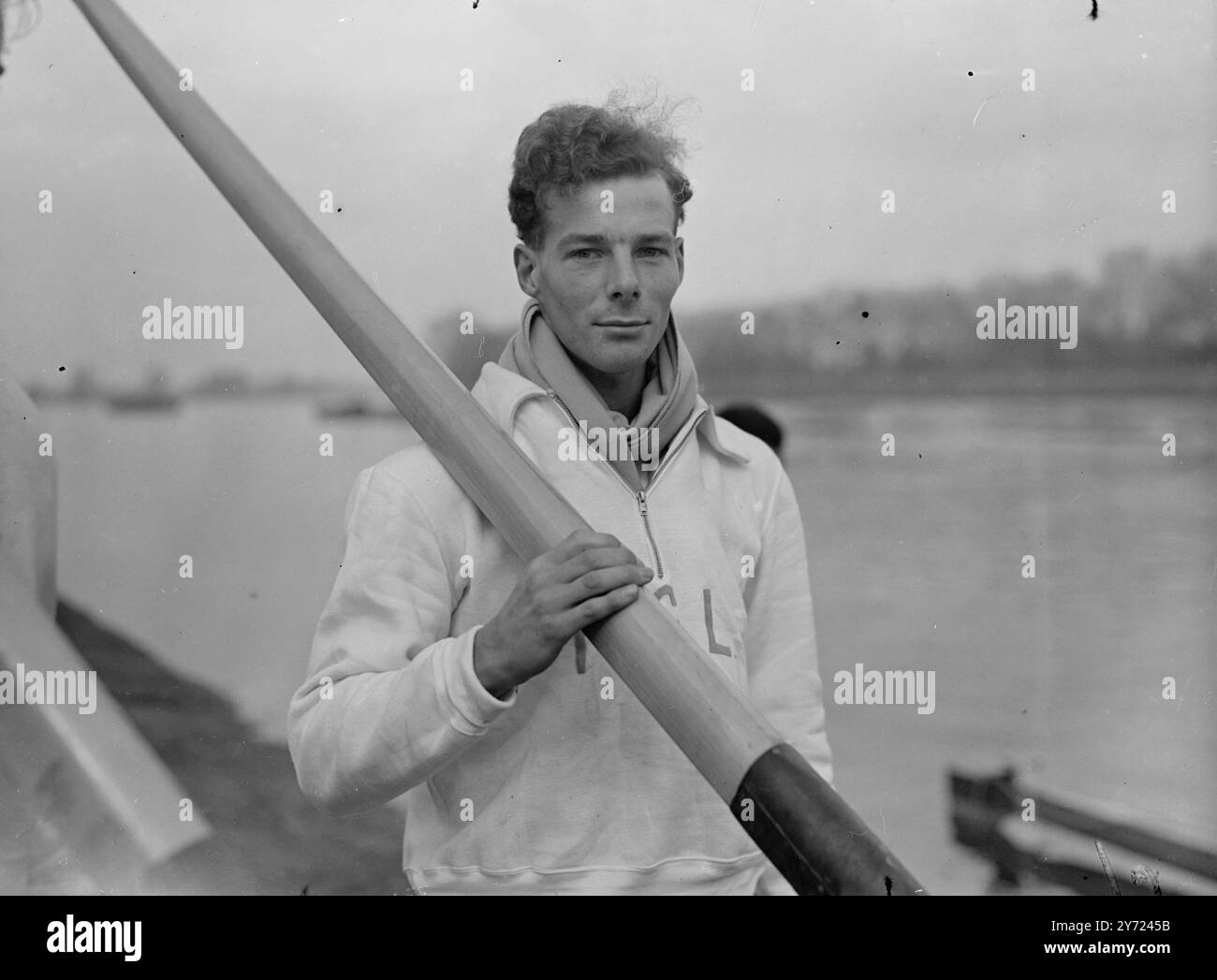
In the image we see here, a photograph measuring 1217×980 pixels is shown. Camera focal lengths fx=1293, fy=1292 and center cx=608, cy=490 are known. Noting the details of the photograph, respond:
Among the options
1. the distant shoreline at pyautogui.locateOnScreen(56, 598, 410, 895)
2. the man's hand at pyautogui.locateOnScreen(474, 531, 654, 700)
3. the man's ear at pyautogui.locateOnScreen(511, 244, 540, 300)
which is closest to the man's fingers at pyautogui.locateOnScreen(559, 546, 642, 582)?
the man's hand at pyautogui.locateOnScreen(474, 531, 654, 700)

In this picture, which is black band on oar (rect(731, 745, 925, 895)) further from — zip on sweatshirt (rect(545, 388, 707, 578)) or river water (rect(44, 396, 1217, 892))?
river water (rect(44, 396, 1217, 892))

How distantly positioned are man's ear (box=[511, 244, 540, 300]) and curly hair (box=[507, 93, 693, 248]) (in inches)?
0.5

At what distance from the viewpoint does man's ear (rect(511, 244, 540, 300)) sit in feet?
5.30

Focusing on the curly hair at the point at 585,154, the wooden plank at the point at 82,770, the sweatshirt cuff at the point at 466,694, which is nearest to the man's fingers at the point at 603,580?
the sweatshirt cuff at the point at 466,694

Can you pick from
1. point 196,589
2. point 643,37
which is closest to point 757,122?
point 643,37

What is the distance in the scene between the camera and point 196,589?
1807 mm

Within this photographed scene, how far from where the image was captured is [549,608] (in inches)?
54.6

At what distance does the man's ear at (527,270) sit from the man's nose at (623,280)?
0.10 meters

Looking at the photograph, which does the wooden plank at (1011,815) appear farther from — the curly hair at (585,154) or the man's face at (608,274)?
the curly hair at (585,154)

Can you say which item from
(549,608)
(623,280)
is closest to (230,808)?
(549,608)

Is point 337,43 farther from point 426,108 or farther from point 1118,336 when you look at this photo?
point 1118,336

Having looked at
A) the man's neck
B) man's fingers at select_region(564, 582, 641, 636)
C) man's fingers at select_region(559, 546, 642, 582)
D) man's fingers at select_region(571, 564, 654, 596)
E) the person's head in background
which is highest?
the man's neck

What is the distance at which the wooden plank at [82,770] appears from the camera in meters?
1.81

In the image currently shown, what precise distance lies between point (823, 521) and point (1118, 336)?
0.49m
